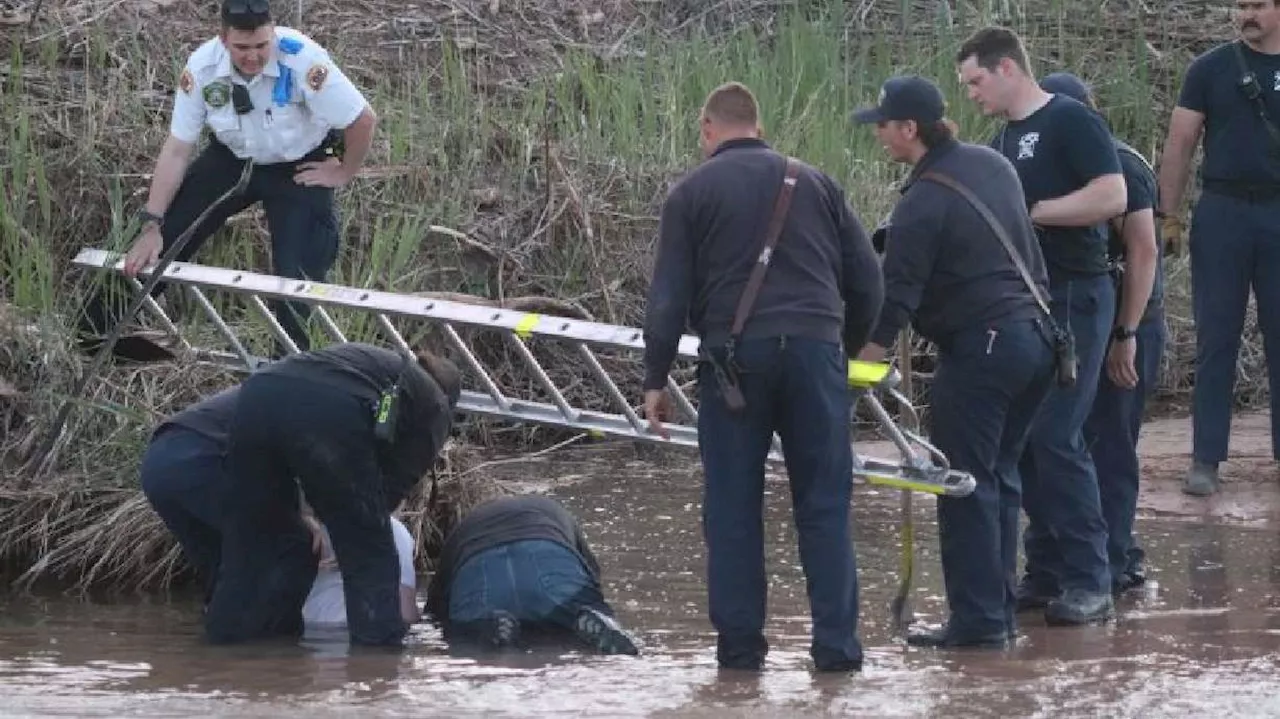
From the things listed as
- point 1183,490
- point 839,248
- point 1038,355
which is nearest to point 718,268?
point 839,248

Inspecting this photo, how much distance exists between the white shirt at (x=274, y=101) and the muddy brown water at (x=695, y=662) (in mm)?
1737

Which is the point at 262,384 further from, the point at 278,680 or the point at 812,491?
the point at 812,491

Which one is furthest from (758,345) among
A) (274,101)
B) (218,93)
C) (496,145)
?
(496,145)

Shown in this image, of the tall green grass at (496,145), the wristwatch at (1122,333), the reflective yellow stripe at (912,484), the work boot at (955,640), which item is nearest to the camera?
the reflective yellow stripe at (912,484)

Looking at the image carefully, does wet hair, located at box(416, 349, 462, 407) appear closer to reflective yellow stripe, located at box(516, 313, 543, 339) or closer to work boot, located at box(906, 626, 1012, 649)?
reflective yellow stripe, located at box(516, 313, 543, 339)

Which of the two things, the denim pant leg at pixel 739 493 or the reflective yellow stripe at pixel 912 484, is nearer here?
Result: the denim pant leg at pixel 739 493

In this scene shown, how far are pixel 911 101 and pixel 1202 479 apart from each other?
9.85ft

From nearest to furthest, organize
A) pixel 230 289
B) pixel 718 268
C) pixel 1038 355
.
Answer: pixel 718 268
pixel 1038 355
pixel 230 289

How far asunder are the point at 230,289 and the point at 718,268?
211 centimetres

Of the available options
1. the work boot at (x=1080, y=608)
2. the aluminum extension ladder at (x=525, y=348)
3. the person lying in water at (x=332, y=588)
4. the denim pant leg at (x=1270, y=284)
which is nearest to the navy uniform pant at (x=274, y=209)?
the aluminum extension ladder at (x=525, y=348)

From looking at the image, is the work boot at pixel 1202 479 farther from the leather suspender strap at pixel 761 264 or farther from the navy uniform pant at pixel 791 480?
the leather suspender strap at pixel 761 264

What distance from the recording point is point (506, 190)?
10.5 metres

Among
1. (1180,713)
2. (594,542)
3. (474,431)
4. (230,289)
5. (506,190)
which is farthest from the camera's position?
(506,190)

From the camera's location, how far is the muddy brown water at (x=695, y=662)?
5.46 meters
